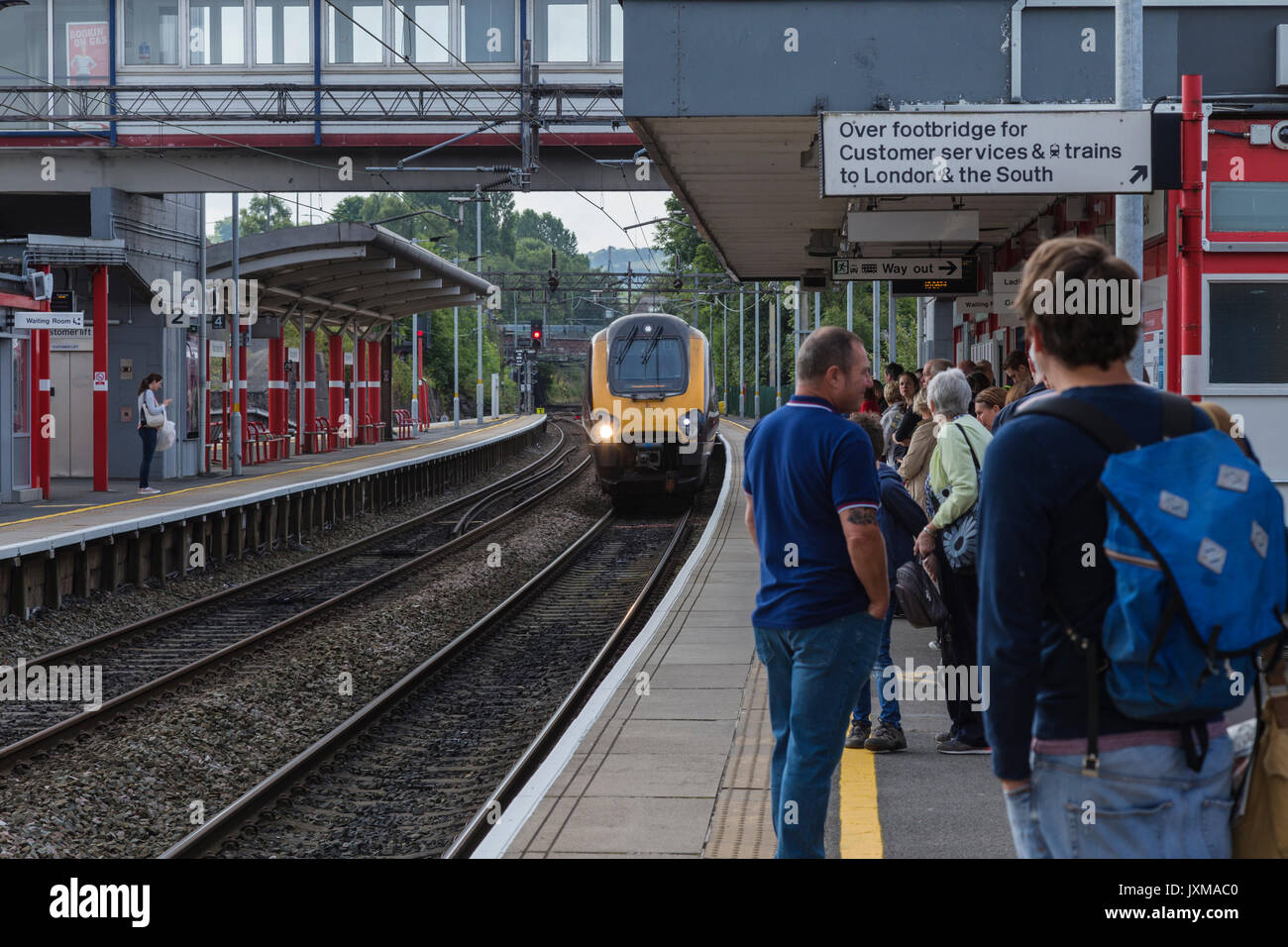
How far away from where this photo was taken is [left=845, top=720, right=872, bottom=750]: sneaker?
7.28m

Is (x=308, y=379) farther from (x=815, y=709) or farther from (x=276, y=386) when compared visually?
(x=815, y=709)

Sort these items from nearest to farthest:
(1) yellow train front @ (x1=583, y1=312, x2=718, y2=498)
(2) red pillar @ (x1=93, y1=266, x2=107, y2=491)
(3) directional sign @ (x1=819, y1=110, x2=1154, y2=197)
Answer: (3) directional sign @ (x1=819, y1=110, x2=1154, y2=197) < (2) red pillar @ (x1=93, y1=266, x2=107, y2=491) < (1) yellow train front @ (x1=583, y1=312, x2=718, y2=498)

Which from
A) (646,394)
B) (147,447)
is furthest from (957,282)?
(147,447)

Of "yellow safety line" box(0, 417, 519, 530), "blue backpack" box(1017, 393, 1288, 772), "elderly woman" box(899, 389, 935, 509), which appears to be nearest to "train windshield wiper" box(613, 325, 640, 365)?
"yellow safety line" box(0, 417, 519, 530)

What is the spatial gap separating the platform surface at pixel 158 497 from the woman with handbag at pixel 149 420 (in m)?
0.38

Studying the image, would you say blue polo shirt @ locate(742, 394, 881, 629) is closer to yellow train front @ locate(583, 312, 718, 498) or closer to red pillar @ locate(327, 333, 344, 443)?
yellow train front @ locate(583, 312, 718, 498)

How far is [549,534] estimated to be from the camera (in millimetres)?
22922

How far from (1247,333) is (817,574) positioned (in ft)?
20.9

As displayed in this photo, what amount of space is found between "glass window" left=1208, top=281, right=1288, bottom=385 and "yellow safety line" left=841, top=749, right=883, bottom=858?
4305 mm

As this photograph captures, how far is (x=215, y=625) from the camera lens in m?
14.3

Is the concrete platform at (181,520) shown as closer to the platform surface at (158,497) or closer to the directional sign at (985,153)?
the platform surface at (158,497)

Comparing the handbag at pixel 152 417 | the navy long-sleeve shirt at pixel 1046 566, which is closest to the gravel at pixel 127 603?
the handbag at pixel 152 417

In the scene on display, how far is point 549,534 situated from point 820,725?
1848cm
